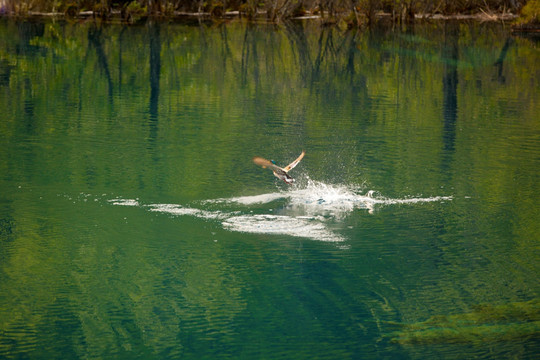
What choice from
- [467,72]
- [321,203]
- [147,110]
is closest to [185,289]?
[321,203]

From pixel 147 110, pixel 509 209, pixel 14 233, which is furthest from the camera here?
pixel 147 110

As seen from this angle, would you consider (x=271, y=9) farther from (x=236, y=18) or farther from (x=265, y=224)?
(x=265, y=224)

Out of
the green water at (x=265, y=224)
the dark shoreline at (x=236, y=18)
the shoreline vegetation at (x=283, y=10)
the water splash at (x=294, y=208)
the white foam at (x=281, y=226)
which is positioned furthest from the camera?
the shoreline vegetation at (x=283, y=10)

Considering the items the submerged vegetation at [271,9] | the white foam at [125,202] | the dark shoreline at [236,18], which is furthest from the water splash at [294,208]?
the submerged vegetation at [271,9]

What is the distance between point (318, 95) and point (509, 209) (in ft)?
39.8

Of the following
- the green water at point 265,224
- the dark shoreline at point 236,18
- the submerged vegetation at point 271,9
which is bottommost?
the green water at point 265,224

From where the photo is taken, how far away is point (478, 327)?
840 cm

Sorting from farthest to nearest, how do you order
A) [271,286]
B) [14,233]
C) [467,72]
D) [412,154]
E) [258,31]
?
[258,31]
[467,72]
[412,154]
[14,233]
[271,286]

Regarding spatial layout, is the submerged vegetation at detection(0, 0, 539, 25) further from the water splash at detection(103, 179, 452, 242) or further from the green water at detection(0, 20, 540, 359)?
the water splash at detection(103, 179, 452, 242)

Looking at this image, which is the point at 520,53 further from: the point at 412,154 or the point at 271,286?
the point at 271,286

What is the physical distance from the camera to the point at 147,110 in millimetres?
20656

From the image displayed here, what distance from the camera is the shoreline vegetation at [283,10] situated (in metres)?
58.9

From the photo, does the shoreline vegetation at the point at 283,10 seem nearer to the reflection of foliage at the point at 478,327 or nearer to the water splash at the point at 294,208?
the water splash at the point at 294,208

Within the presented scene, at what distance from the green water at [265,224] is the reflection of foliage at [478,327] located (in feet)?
0.08
